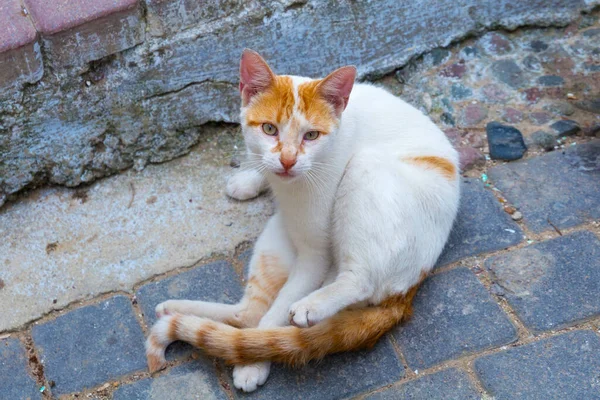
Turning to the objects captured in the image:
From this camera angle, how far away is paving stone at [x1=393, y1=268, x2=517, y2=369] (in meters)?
2.56

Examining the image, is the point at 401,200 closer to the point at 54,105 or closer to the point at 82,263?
the point at 82,263

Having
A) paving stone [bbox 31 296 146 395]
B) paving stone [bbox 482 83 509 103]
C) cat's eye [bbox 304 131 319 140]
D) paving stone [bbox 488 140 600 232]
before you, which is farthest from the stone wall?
cat's eye [bbox 304 131 319 140]

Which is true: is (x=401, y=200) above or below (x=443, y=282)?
above

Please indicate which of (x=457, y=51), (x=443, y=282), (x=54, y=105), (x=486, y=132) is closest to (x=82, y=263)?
(x=54, y=105)

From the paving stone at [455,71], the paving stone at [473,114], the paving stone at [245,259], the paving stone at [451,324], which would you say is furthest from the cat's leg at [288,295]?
the paving stone at [455,71]

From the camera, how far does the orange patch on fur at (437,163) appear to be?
268cm

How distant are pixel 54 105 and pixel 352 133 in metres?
1.37

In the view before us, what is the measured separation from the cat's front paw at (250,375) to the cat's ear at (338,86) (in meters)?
0.95

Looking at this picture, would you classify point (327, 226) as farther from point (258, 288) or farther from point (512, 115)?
point (512, 115)

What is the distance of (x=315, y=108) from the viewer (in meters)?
2.44

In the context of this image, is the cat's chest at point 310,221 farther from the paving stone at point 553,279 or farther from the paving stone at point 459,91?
the paving stone at point 459,91

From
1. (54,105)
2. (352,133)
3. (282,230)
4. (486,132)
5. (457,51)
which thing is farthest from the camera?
(457,51)

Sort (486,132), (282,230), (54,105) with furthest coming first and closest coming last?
1. (486,132)
2. (54,105)
3. (282,230)

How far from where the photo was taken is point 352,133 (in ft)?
8.70
